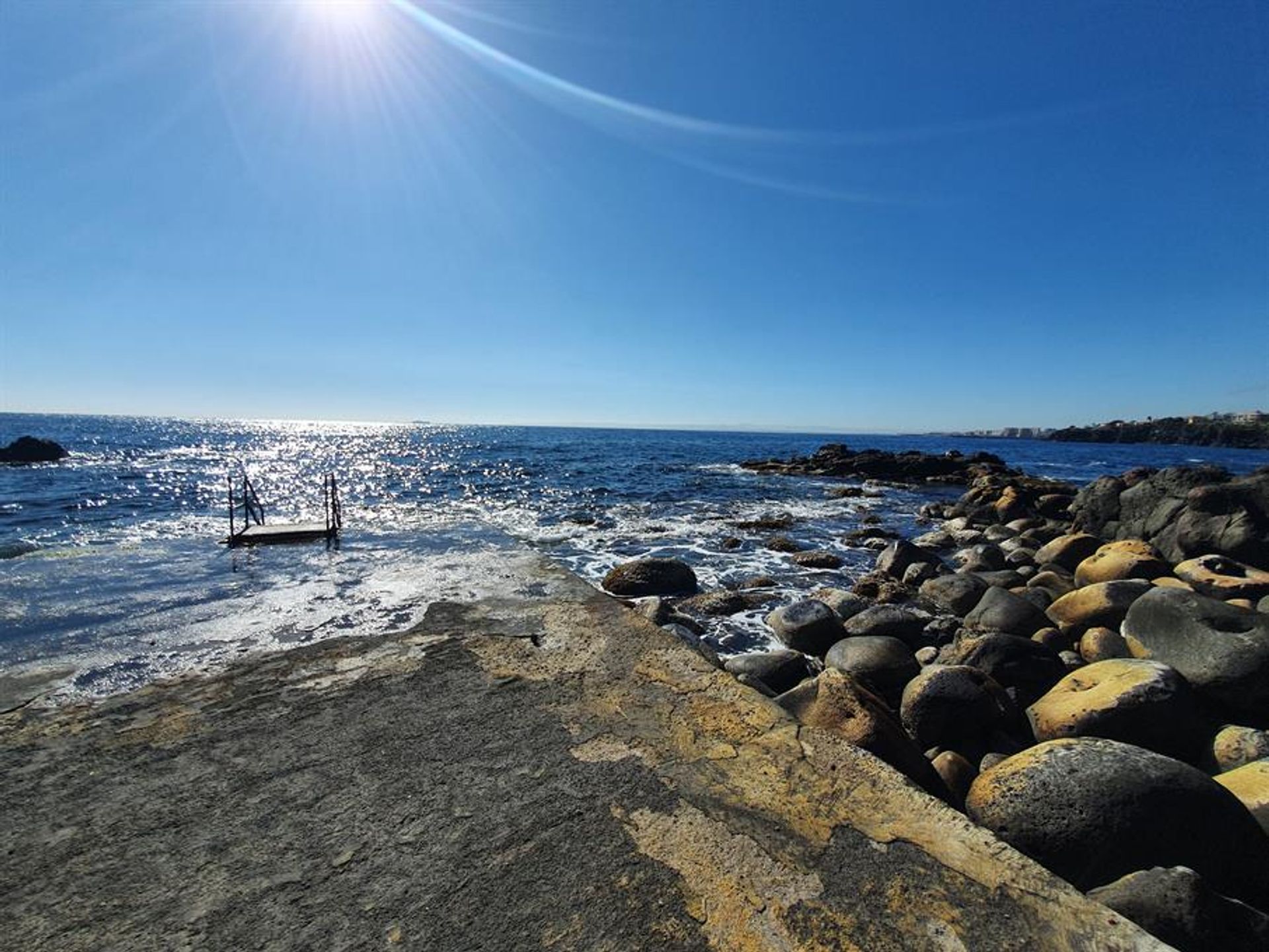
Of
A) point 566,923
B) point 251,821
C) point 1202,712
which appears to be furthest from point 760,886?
point 1202,712

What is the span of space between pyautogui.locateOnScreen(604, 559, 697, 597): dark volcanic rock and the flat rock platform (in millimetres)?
6579

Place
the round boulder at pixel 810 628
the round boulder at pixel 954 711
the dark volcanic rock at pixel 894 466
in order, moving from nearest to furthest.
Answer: the round boulder at pixel 954 711 < the round boulder at pixel 810 628 < the dark volcanic rock at pixel 894 466

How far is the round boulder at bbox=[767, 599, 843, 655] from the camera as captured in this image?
7.54m

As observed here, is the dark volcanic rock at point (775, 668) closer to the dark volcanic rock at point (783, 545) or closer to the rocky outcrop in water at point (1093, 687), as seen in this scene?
the rocky outcrop in water at point (1093, 687)

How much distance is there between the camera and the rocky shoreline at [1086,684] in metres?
2.91

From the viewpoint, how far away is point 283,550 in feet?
31.3

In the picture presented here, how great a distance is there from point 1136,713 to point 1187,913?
8.05 feet

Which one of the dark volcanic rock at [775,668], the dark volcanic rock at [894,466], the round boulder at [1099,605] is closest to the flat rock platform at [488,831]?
the dark volcanic rock at [775,668]

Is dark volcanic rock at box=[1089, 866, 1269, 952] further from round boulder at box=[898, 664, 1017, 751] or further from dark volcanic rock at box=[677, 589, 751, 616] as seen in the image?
dark volcanic rock at box=[677, 589, 751, 616]

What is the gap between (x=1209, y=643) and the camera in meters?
5.43

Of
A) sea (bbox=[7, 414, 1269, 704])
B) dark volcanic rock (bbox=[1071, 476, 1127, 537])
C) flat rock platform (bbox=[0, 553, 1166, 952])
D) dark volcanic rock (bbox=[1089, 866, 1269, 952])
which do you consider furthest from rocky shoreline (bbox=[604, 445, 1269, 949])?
dark volcanic rock (bbox=[1071, 476, 1127, 537])

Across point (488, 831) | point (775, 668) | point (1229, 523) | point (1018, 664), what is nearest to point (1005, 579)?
point (1229, 523)

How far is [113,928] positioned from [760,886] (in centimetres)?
234

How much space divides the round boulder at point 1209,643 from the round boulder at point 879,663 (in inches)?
98.0
